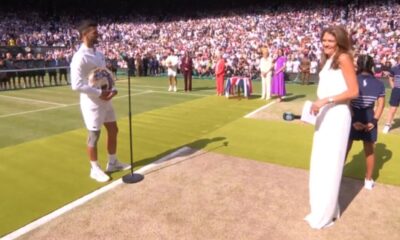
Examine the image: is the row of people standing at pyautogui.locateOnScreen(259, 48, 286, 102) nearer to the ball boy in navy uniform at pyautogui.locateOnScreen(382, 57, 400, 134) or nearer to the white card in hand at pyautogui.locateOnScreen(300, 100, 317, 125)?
the ball boy in navy uniform at pyautogui.locateOnScreen(382, 57, 400, 134)

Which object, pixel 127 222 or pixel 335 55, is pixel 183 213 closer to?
pixel 127 222

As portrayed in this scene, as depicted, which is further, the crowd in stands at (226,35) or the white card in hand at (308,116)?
the crowd in stands at (226,35)

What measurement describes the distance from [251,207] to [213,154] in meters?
2.23

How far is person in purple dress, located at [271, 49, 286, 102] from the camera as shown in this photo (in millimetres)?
12570

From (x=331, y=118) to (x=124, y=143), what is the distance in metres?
4.81

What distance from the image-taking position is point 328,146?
3713mm

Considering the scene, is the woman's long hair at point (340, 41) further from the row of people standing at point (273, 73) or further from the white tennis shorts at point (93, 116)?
the row of people standing at point (273, 73)

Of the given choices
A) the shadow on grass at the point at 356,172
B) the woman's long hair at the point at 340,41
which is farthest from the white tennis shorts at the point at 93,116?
the shadow on grass at the point at 356,172

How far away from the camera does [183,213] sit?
4.28 m

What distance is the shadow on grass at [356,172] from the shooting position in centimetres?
464

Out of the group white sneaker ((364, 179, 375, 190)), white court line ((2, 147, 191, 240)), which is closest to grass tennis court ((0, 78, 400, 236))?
white court line ((2, 147, 191, 240))

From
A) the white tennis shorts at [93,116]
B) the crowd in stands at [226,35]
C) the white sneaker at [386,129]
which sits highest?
the crowd in stands at [226,35]

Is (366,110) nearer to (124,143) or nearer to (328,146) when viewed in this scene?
(328,146)

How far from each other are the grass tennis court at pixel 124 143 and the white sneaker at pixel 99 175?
0.34 feet
